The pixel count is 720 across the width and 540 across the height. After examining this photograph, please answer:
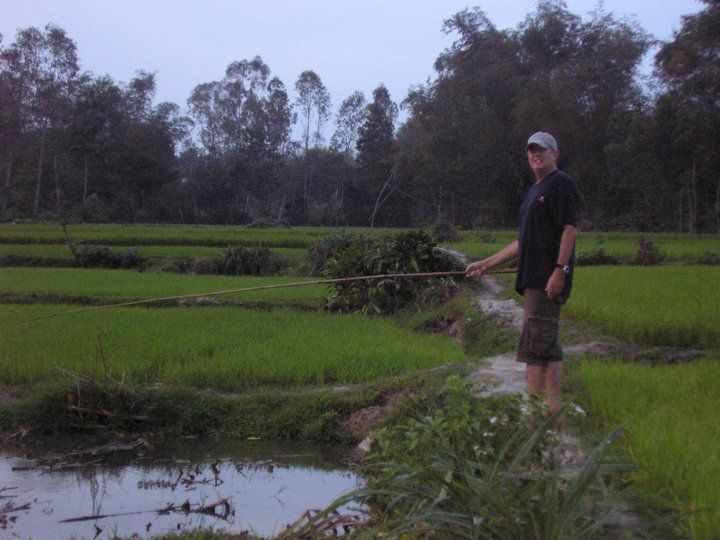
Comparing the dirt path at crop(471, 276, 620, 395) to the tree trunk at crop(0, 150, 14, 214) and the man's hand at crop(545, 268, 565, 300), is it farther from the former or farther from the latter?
the tree trunk at crop(0, 150, 14, 214)

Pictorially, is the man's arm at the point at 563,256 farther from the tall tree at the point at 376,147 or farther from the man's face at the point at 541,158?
the tall tree at the point at 376,147

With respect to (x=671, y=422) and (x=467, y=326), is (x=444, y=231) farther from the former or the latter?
(x=671, y=422)

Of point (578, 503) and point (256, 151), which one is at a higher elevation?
point (256, 151)

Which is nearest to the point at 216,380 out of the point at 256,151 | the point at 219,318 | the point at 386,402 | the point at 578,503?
the point at 386,402

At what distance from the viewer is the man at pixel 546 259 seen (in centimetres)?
365

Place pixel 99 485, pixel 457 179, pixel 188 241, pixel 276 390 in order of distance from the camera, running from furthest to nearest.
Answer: pixel 457 179 < pixel 188 241 < pixel 276 390 < pixel 99 485

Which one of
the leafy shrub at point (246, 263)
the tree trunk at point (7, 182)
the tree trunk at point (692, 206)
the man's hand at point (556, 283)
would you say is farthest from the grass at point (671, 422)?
the tree trunk at point (7, 182)

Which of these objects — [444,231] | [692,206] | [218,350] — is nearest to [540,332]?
[218,350]

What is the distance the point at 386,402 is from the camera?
A: 212 inches

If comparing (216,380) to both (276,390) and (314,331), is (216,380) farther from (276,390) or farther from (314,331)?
(314,331)

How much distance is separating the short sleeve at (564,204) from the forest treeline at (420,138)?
18047 millimetres

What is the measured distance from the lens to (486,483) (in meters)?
2.67

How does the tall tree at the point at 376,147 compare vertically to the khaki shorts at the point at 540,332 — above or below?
above

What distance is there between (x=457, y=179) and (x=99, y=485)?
95.2 feet
